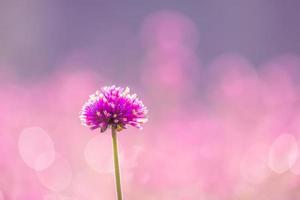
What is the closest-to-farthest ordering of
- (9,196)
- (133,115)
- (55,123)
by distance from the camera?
1. (133,115)
2. (9,196)
3. (55,123)

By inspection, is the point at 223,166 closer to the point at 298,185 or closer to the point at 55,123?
the point at 298,185

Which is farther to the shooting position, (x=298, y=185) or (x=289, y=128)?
(x=289, y=128)

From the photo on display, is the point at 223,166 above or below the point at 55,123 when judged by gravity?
below

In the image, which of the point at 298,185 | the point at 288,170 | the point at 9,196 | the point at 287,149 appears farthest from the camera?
the point at 287,149

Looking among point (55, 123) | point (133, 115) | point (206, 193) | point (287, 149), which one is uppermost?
point (55, 123)

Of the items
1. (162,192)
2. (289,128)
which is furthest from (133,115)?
(289,128)
